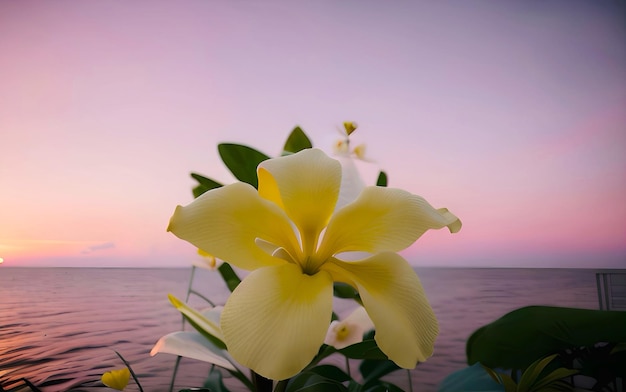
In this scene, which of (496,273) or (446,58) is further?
(496,273)

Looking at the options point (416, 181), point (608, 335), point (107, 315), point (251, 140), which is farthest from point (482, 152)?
point (107, 315)

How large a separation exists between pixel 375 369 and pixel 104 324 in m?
0.59

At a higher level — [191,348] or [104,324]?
[191,348]

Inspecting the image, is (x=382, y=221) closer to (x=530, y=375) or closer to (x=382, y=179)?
(x=382, y=179)

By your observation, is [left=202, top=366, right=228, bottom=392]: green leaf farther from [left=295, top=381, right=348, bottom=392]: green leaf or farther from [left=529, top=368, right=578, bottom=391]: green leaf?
[left=529, top=368, right=578, bottom=391]: green leaf

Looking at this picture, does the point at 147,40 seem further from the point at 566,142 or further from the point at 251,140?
the point at 566,142

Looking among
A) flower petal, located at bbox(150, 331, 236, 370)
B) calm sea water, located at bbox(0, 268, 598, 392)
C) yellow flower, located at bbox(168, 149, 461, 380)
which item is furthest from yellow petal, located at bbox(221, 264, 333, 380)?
calm sea water, located at bbox(0, 268, 598, 392)

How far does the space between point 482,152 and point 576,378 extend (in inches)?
27.6

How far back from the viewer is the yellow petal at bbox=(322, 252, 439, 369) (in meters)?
0.16

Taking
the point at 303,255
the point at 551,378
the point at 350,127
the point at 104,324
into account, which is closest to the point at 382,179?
the point at 350,127

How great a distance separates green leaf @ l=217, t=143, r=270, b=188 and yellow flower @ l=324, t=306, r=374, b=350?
5.3 inches

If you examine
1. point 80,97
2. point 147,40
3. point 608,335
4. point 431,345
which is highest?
point 147,40

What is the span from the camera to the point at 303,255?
0.19m

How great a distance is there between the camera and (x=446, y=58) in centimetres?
111
